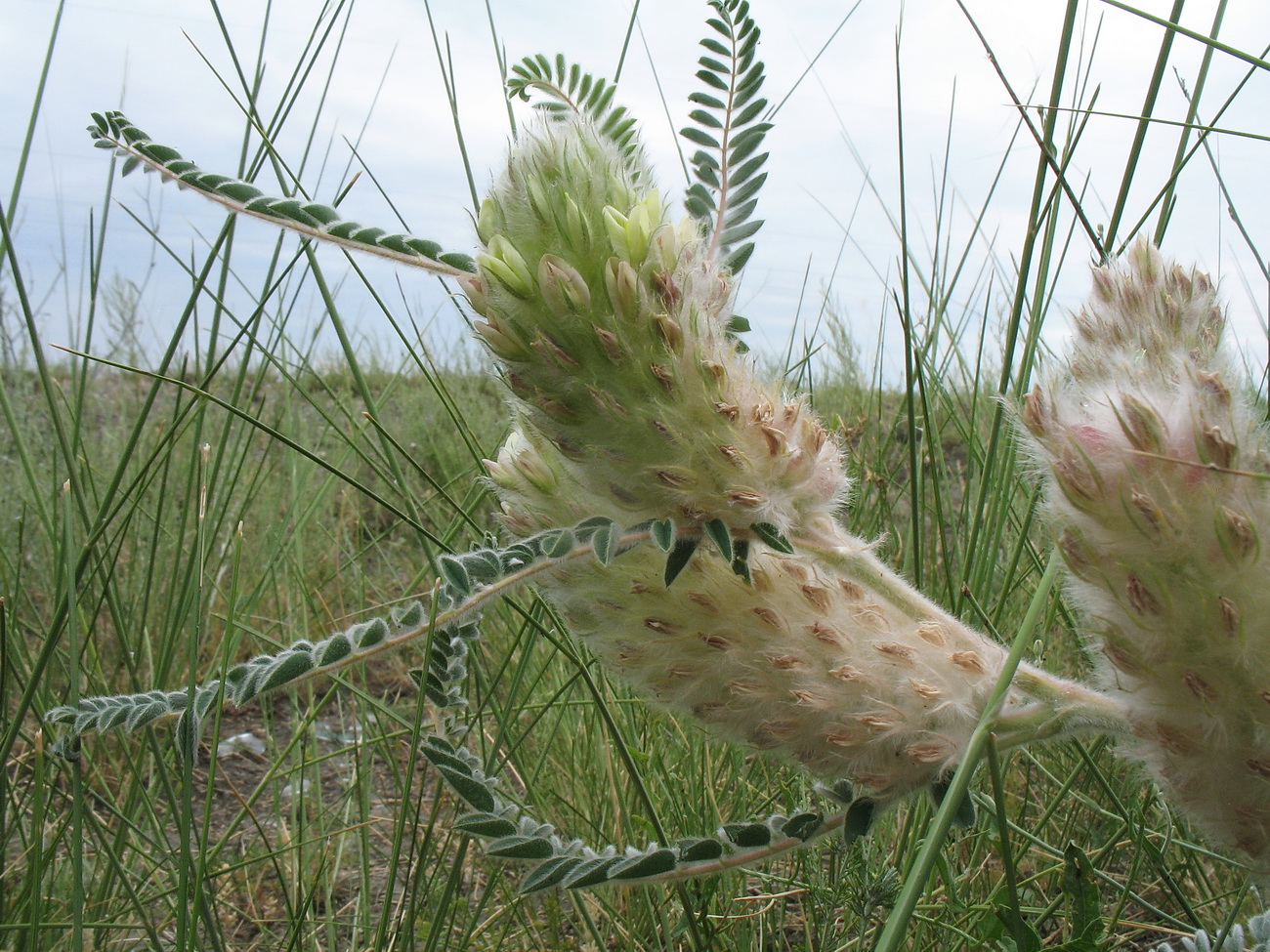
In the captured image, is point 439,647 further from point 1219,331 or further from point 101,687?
point 101,687

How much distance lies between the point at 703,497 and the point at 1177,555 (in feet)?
1.09

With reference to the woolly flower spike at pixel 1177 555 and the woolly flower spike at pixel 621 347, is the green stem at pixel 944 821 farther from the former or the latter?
the woolly flower spike at pixel 621 347

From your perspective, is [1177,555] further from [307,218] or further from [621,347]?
[307,218]

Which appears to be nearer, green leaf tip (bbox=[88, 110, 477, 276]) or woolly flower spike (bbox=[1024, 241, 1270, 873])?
woolly flower spike (bbox=[1024, 241, 1270, 873])

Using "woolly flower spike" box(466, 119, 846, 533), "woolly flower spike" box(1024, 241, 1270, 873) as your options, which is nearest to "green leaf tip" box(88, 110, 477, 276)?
"woolly flower spike" box(466, 119, 846, 533)

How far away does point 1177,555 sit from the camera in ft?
2.13

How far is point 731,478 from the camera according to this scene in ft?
2.50

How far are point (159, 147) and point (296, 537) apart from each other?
133 centimetres

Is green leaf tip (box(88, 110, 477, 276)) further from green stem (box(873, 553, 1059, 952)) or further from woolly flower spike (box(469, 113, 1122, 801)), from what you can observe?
green stem (box(873, 553, 1059, 952))

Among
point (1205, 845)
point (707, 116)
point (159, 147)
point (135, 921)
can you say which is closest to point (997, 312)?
point (1205, 845)

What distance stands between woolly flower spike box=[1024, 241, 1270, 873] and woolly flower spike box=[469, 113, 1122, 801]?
0.25ft

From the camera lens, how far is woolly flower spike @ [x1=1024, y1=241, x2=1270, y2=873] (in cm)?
64

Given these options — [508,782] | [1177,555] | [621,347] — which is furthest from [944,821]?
[508,782]

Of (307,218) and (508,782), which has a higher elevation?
(307,218)
